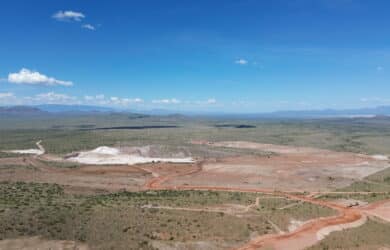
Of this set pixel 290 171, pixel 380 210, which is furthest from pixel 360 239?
pixel 290 171

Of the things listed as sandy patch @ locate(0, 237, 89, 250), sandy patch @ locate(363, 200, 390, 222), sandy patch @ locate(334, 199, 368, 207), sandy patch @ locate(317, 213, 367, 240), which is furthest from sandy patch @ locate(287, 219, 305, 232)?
sandy patch @ locate(0, 237, 89, 250)

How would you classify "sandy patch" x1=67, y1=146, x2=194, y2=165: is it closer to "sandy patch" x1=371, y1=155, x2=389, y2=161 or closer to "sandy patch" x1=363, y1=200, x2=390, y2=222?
"sandy patch" x1=363, y1=200, x2=390, y2=222

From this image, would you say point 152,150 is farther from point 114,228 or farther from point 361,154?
point 114,228

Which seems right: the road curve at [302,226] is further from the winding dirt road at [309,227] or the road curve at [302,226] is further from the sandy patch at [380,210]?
the sandy patch at [380,210]

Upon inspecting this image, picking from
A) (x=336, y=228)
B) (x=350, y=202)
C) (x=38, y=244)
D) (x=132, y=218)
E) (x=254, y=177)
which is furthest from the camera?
(x=254, y=177)

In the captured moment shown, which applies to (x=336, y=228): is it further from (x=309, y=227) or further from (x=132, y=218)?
→ (x=132, y=218)

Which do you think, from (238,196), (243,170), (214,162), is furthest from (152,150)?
(238,196)
